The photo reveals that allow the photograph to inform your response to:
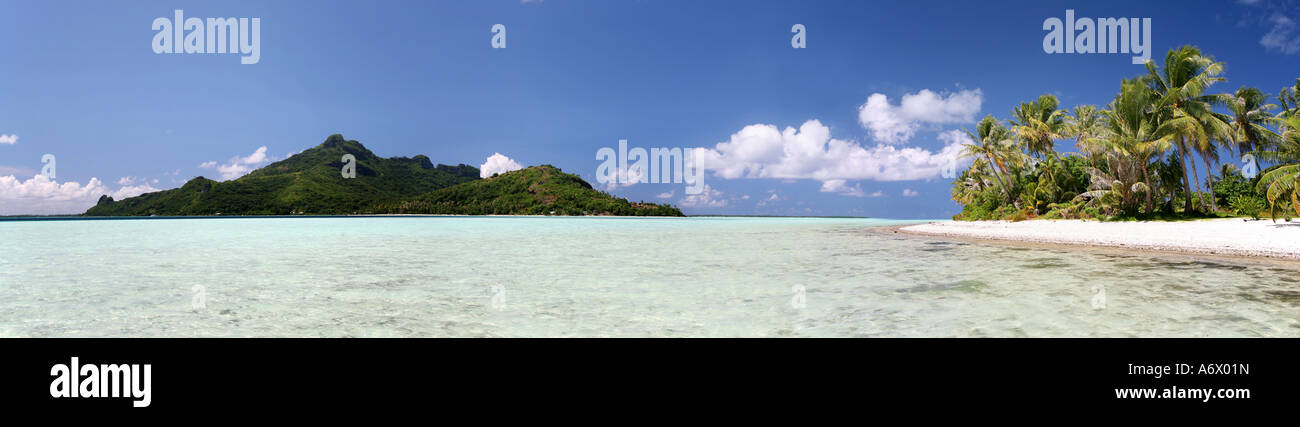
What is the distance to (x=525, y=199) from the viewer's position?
334 feet

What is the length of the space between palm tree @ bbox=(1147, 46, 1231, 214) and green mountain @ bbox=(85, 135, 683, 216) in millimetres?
84527

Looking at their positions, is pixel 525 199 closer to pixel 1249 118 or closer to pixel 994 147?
pixel 994 147

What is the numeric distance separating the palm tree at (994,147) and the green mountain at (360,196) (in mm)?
73148

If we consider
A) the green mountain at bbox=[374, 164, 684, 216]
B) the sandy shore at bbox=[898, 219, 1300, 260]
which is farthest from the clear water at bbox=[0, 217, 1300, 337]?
the green mountain at bbox=[374, 164, 684, 216]

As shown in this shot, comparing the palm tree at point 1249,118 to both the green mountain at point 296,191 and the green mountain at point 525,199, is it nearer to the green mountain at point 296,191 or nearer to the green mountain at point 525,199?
the green mountain at point 525,199

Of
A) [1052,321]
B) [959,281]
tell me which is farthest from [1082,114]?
[1052,321]

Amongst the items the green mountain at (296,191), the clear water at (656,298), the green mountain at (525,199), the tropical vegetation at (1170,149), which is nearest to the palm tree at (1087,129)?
the tropical vegetation at (1170,149)

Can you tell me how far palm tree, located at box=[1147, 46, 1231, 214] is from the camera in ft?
72.5

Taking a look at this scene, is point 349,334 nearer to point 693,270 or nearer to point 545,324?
point 545,324

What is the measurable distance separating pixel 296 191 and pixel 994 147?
105 metres

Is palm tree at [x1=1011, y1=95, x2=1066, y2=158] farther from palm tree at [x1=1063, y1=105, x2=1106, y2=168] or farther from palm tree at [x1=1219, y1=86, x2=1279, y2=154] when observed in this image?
palm tree at [x1=1219, y1=86, x2=1279, y2=154]

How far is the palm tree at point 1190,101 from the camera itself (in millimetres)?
22094
